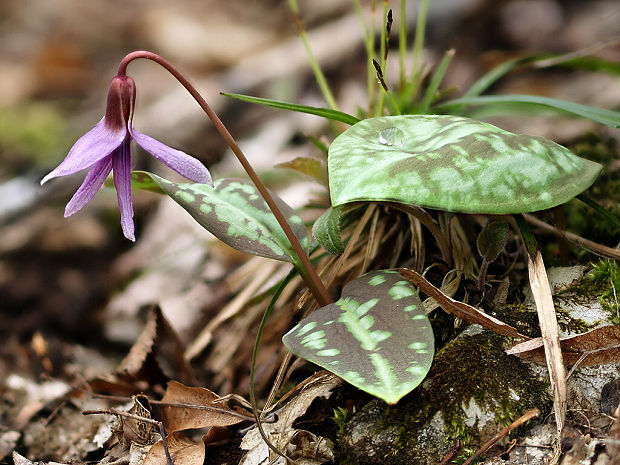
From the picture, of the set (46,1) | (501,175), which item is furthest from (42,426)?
(46,1)

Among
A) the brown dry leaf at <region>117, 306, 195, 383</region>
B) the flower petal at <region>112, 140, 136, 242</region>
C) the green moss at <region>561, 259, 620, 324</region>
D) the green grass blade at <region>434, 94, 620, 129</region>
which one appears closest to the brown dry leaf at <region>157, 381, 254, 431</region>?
the brown dry leaf at <region>117, 306, 195, 383</region>

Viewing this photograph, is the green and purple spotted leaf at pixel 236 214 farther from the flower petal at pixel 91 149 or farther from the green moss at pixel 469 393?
the green moss at pixel 469 393

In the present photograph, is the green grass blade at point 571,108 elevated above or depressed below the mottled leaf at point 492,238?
above

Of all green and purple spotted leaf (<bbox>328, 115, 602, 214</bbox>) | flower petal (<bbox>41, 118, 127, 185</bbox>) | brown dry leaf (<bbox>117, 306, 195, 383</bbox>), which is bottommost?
brown dry leaf (<bbox>117, 306, 195, 383</bbox>)

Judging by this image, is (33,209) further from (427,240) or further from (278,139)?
(427,240)

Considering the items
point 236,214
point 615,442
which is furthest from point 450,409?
point 236,214

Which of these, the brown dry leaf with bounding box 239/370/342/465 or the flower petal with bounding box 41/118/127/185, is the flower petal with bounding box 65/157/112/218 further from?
the brown dry leaf with bounding box 239/370/342/465

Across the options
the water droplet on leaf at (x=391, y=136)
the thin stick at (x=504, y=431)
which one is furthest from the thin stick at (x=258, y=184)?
the thin stick at (x=504, y=431)

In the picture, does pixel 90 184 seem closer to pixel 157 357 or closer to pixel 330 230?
pixel 330 230
